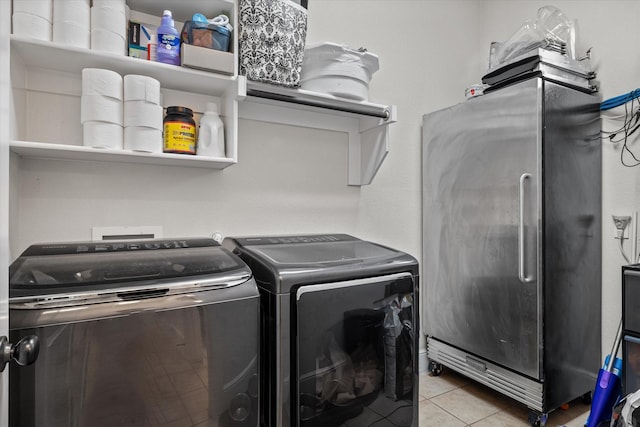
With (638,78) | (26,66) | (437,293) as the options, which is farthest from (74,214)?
(638,78)

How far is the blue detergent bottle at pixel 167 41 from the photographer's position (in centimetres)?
141

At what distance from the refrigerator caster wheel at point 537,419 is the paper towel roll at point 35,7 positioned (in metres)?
2.70

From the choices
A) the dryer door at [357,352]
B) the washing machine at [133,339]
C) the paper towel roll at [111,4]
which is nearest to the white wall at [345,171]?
the washing machine at [133,339]

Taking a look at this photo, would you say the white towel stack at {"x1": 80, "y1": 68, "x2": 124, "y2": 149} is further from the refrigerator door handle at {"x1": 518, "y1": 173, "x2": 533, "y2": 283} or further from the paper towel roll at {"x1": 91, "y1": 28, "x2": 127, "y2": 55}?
the refrigerator door handle at {"x1": 518, "y1": 173, "x2": 533, "y2": 283}

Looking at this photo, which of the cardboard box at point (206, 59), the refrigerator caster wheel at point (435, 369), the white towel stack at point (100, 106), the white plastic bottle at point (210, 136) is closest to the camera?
the white towel stack at point (100, 106)

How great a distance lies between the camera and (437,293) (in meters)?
2.34

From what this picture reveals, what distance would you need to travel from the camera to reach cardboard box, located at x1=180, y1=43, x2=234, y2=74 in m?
1.41

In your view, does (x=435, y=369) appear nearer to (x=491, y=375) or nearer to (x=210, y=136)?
(x=491, y=375)

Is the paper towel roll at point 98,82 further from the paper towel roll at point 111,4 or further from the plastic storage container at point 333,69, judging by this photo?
the plastic storage container at point 333,69

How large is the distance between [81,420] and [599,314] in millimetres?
2468

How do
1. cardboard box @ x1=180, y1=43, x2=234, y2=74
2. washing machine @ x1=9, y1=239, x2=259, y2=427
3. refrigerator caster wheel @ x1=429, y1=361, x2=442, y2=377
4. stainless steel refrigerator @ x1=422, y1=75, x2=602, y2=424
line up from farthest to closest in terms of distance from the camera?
refrigerator caster wheel @ x1=429, y1=361, x2=442, y2=377 → stainless steel refrigerator @ x1=422, y1=75, x2=602, y2=424 → cardboard box @ x1=180, y1=43, x2=234, y2=74 → washing machine @ x1=9, y1=239, x2=259, y2=427

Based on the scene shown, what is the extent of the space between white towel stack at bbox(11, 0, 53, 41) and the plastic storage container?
101 centimetres

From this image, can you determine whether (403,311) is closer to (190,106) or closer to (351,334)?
(351,334)

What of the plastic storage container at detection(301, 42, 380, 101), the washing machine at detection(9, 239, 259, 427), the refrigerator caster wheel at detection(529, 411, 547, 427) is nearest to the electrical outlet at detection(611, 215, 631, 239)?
the refrigerator caster wheel at detection(529, 411, 547, 427)
